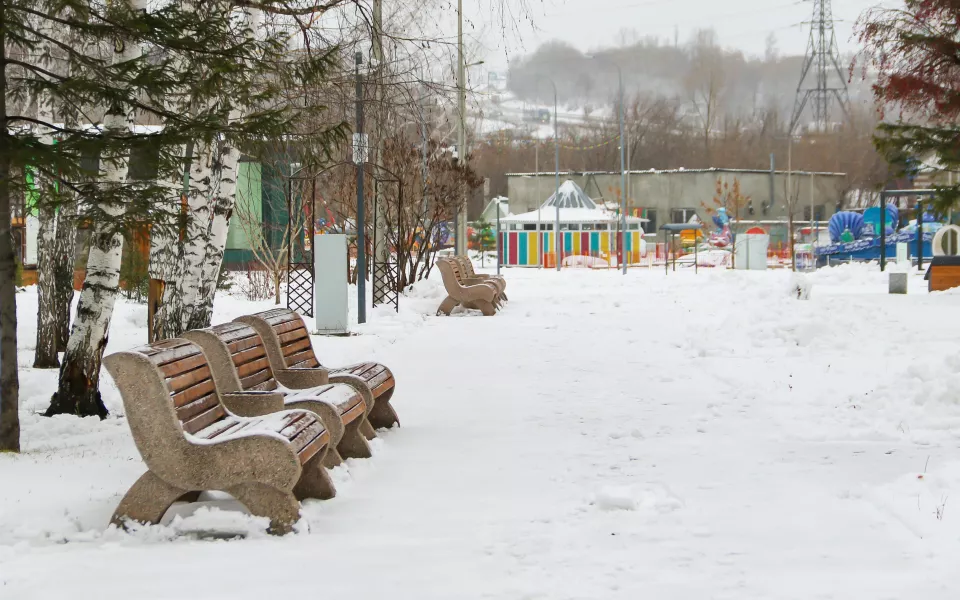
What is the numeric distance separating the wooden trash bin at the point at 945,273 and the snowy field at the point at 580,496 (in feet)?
42.0

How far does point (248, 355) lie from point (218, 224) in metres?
4.29

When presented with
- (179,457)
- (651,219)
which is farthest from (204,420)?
(651,219)

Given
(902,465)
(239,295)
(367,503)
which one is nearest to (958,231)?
(239,295)

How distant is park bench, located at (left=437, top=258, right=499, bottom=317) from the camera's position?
20.8 metres

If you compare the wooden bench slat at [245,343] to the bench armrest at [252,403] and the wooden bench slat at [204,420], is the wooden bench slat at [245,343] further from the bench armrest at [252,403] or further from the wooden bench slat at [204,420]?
the wooden bench slat at [204,420]

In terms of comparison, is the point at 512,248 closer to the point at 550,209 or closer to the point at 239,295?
the point at 550,209

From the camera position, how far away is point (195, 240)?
1084cm

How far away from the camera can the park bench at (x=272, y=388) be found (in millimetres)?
7051

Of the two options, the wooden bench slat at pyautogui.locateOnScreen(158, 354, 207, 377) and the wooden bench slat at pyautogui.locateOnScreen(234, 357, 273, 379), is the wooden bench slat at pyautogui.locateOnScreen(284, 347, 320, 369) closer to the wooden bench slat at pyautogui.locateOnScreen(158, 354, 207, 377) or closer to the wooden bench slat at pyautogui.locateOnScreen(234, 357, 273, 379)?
the wooden bench slat at pyautogui.locateOnScreen(234, 357, 273, 379)

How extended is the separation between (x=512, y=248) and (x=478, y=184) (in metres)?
27.3

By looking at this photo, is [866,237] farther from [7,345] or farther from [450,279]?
[7,345]

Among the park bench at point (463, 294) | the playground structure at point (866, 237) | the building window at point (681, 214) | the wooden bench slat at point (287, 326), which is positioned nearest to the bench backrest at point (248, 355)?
the wooden bench slat at point (287, 326)

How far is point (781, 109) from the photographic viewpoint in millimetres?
117250

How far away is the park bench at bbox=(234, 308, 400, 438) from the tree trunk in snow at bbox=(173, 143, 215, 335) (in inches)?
85.3
